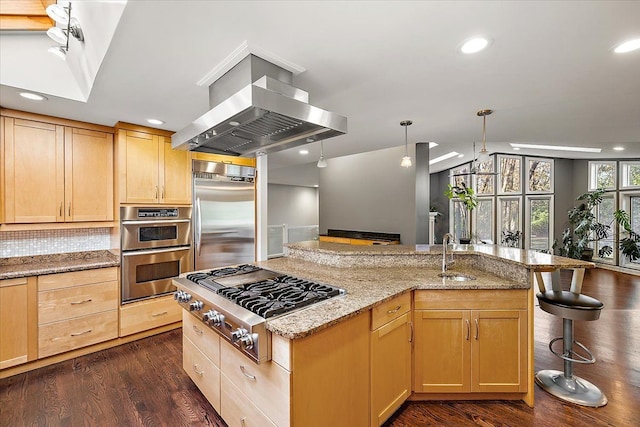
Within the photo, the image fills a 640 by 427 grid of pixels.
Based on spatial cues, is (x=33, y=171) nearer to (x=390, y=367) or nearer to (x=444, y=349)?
(x=390, y=367)

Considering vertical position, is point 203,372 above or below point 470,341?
below

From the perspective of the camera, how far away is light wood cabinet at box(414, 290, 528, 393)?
6.76 feet

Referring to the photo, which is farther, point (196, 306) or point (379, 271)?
point (379, 271)

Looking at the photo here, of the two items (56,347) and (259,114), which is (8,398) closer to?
(56,347)

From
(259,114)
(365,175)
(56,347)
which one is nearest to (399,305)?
(259,114)

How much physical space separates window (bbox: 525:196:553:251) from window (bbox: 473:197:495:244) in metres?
0.93

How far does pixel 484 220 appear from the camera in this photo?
29.2 feet

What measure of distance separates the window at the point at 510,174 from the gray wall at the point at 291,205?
5678 millimetres

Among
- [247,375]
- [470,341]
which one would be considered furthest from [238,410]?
[470,341]

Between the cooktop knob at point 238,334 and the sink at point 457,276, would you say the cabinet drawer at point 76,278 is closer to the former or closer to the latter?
the cooktop knob at point 238,334

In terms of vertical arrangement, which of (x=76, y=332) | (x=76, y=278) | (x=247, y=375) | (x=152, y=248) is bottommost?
(x=76, y=332)

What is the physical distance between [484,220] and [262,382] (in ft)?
30.2

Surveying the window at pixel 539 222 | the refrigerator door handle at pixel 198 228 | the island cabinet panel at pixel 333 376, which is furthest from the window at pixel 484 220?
the island cabinet panel at pixel 333 376

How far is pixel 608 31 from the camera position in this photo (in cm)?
156
